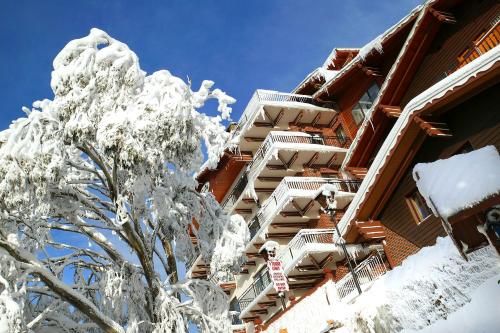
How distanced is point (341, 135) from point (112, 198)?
17.5 meters

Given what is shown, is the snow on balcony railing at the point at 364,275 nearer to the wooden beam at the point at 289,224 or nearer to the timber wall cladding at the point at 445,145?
the timber wall cladding at the point at 445,145

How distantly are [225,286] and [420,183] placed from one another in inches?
881

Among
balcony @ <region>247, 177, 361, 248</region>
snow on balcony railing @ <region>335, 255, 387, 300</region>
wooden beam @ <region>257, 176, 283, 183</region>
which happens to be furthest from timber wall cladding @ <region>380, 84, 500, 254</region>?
wooden beam @ <region>257, 176, 283, 183</region>

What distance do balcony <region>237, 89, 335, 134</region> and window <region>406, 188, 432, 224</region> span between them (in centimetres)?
1315

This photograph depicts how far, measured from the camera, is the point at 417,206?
14.0 metres

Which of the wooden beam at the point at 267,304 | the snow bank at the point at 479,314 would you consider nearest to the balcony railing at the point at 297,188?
the wooden beam at the point at 267,304

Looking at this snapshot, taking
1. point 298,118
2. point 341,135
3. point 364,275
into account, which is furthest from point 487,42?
point 298,118

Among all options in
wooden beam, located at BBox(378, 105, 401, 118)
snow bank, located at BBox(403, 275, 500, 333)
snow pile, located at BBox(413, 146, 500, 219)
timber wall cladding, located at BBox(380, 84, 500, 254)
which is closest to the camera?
snow pile, located at BBox(413, 146, 500, 219)

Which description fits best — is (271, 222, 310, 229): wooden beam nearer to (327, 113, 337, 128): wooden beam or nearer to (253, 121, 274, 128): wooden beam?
(253, 121, 274, 128): wooden beam

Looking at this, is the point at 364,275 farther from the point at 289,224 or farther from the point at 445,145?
the point at 289,224

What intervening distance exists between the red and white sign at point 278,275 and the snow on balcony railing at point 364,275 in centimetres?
359

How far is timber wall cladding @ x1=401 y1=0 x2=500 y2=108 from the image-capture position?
51.0 feet

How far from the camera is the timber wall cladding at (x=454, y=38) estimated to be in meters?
15.5

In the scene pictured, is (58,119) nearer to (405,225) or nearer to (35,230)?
(35,230)
